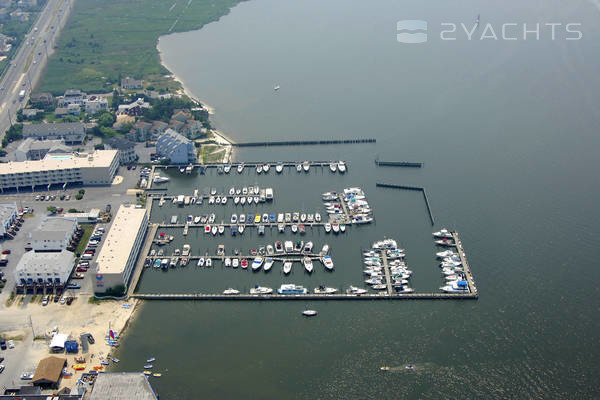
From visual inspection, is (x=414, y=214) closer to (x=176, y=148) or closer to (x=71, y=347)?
(x=176, y=148)

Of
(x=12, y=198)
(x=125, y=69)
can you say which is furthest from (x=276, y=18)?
(x=12, y=198)

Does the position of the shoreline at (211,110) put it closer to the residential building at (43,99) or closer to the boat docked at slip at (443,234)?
the residential building at (43,99)

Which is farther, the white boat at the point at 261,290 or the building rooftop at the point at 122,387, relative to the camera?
the white boat at the point at 261,290

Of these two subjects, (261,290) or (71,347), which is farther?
(261,290)

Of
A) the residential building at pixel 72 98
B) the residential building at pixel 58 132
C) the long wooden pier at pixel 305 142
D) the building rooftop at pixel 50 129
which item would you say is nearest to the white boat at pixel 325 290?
the long wooden pier at pixel 305 142

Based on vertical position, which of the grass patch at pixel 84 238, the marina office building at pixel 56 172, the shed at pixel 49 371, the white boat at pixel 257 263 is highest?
the marina office building at pixel 56 172

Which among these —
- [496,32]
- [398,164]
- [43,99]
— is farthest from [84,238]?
[496,32]

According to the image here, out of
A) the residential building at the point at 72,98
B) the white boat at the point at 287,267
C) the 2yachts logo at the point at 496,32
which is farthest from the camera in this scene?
the 2yachts logo at the point at 496,32
